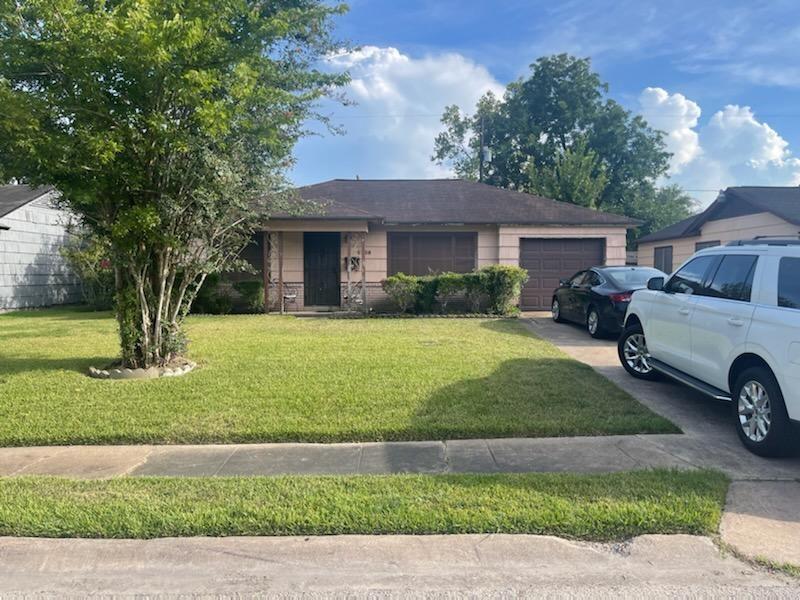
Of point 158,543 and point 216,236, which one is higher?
point 216,236

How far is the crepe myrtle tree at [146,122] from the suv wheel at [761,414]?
605cm

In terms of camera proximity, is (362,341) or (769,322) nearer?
(769,322)

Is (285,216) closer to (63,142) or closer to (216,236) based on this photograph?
(216,236)

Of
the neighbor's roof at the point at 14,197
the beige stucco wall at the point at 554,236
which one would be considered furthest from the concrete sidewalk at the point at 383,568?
the neighbor's roof at the point at 14,197

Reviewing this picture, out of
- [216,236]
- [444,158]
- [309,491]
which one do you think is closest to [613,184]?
[444,158]

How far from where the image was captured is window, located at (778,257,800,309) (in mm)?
4434

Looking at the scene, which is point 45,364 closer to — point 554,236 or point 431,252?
point 431,252

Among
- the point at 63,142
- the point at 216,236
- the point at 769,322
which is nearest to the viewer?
the point at 769,322

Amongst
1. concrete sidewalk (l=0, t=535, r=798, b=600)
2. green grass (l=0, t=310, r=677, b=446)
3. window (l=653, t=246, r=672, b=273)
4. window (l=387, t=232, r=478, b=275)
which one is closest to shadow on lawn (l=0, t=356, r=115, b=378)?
green grass (l=0, t=310, r=677, b=446)

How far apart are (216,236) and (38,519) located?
5.25 meters

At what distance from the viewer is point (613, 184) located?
34312 millimetres

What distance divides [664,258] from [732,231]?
176 inches

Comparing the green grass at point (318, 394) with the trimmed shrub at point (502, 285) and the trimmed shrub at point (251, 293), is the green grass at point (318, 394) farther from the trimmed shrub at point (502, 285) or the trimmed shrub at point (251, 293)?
the trimmed shrub at point (251, 293)

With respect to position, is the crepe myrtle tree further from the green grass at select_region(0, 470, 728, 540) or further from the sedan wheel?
the sedan wheel
